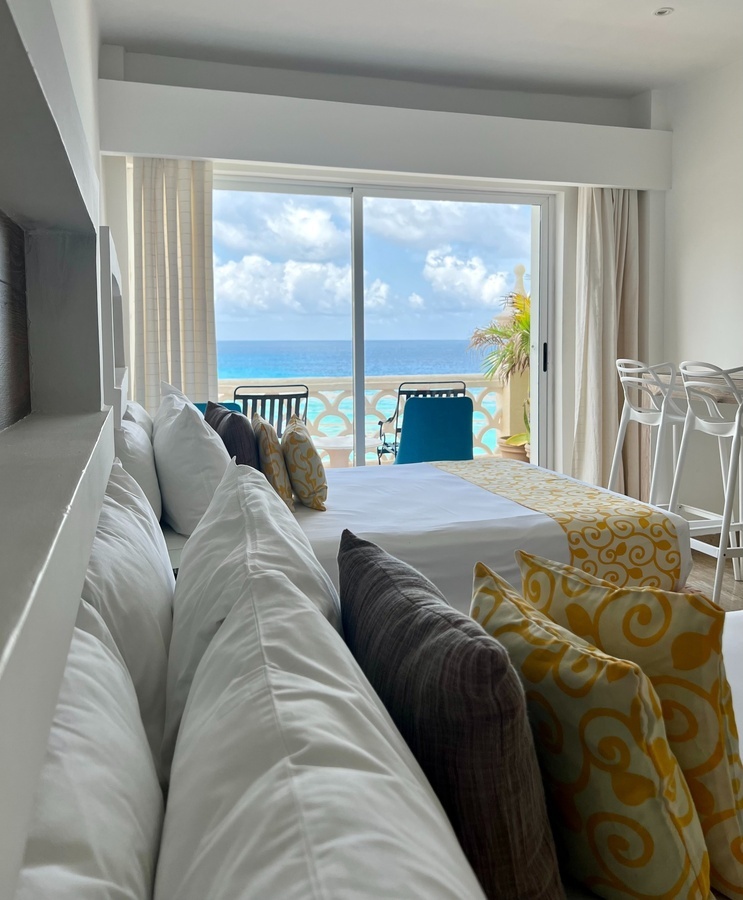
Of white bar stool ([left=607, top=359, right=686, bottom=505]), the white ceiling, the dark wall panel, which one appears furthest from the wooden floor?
the dark wall panel

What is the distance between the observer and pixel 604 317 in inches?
201

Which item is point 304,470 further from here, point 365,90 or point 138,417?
point 365,90

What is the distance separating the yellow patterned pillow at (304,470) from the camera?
2846 millimetres

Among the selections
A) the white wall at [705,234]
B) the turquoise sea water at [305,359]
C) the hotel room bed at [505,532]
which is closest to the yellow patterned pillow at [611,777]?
the hotel room bed at [505,532]

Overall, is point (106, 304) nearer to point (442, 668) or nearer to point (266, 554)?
point (266, 554)

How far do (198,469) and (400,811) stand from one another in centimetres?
200

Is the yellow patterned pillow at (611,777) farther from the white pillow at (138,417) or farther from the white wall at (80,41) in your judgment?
the white pillow at (138,417)

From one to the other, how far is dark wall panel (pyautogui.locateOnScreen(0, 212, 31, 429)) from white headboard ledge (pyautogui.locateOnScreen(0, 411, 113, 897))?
0.56ft

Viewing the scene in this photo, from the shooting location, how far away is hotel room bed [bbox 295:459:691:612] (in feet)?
8.04

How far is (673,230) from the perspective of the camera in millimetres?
5027

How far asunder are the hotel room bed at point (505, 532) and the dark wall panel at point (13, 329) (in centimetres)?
161

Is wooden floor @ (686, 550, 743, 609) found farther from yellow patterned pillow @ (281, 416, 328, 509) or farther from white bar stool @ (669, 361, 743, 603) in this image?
yellow patterned pillow @ (281, 416, 328, 509)

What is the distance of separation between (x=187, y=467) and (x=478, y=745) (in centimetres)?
190

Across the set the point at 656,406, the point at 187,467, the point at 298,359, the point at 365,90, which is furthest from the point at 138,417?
the point at 298,359
